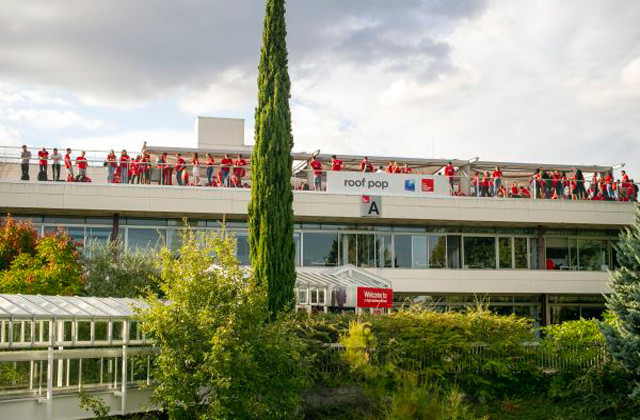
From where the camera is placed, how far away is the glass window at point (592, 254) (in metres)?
40.5

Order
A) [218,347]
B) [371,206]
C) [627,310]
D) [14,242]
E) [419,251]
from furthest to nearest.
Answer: [419,251], [371,206], [14,242], [627,310], [218,347]

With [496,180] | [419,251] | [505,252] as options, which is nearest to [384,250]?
[419,251]

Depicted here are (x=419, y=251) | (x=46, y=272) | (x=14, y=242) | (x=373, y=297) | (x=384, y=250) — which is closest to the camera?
(x=46, y=272)

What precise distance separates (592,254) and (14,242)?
25636mm

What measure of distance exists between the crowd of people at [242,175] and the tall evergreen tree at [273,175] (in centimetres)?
1089

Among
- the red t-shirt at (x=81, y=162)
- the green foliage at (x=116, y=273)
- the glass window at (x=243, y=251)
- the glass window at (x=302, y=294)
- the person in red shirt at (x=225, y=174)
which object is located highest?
the red t-shirt at (x=81, y=162)

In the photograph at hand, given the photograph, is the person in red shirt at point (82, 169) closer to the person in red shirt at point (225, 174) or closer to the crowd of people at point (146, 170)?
the crowd of people at point (146, 170)

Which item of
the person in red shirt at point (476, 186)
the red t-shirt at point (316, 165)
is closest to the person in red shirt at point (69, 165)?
the red t-shirt at point (316, 165)

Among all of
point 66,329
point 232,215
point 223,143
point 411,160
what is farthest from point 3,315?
point 223,143

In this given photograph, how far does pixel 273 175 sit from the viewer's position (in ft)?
75.5

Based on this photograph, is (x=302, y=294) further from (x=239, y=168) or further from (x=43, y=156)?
(x=43, y=156)

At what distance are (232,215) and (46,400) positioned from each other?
780 inches

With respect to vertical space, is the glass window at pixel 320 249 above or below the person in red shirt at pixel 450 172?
below

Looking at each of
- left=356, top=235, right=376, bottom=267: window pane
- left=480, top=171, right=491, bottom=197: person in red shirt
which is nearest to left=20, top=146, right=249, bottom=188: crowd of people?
left=356, top=235, right=376, bottom=267: window pane
